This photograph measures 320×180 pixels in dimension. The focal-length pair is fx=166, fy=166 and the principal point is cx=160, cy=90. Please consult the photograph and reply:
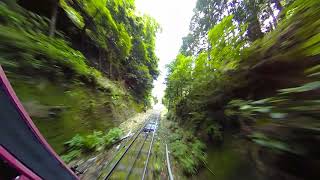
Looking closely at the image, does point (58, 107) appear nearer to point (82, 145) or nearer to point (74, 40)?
point (82, 145)

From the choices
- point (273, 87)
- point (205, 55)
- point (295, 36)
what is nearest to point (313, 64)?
point (295, 36)

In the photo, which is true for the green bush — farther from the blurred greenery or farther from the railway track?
the blurred greenery

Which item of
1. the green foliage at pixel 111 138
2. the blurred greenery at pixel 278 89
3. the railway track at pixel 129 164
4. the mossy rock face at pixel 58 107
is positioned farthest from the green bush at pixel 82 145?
the blurred greenery at pixel 278 89

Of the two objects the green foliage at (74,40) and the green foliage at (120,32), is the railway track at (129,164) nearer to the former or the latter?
the green foliage at (74,40)

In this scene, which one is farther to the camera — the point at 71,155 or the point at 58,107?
the point at 71,155

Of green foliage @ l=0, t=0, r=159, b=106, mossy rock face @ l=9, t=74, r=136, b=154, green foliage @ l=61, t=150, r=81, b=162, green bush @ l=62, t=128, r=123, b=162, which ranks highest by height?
green foliage @ l=0, t=0, r=159, b=106

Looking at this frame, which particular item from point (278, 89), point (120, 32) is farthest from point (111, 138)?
point (278, 89)

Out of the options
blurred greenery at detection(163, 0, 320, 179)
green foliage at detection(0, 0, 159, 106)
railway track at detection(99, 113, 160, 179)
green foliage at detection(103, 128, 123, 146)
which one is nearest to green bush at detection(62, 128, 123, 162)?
green foliage at detection(103, 128, 123, 146)

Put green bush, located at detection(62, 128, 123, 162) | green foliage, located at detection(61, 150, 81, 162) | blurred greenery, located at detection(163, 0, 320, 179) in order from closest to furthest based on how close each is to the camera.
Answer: blurred greenery, located at detection(163, 0, 320, 179), green foliage, located at detection(61, 150, 81, 162), green bush, located at detection(62, 128, 123, 162)

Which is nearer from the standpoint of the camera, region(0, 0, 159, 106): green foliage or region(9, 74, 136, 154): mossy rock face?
region(0, 0, 159, 106): green foliage

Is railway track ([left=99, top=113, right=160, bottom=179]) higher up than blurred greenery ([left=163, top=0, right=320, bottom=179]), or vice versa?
blurred greenery ([left=163, top=0, right=320, bottom=179])

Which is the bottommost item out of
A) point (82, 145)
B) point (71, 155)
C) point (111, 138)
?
point (71, 155)

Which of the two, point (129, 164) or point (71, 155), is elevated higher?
point (71, 155)
